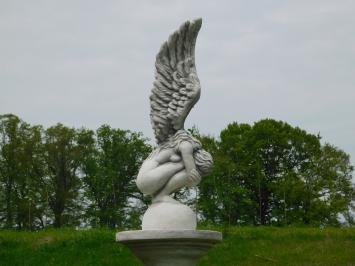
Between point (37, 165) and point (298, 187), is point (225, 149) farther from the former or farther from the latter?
point (37, 165)

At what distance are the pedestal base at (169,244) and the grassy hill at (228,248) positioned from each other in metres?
9.29

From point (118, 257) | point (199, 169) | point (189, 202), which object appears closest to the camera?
point (199, 169)

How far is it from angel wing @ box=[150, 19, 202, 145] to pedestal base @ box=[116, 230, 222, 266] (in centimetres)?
177

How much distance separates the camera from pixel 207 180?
35.4m

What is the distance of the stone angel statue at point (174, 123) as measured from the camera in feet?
29.6

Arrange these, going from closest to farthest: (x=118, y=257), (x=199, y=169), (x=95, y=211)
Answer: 1. (x=199, y=169)
2. (x=118, y=257)
3. (x=95, y=211)

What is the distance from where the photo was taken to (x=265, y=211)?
116 feet

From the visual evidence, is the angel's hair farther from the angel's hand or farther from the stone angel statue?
the angel's hand

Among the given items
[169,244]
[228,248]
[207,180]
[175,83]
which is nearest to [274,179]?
[207,180]

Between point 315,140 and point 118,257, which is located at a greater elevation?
point 315,140

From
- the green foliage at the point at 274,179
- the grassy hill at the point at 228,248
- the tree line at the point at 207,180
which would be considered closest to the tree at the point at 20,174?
the tree line at the point at 207,180

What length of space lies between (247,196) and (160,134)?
25993 millimetres

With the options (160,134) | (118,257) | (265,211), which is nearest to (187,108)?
(160,134)

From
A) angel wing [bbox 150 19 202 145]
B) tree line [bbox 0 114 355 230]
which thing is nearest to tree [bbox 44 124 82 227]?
tree line [bbox 0 114 355 230]
